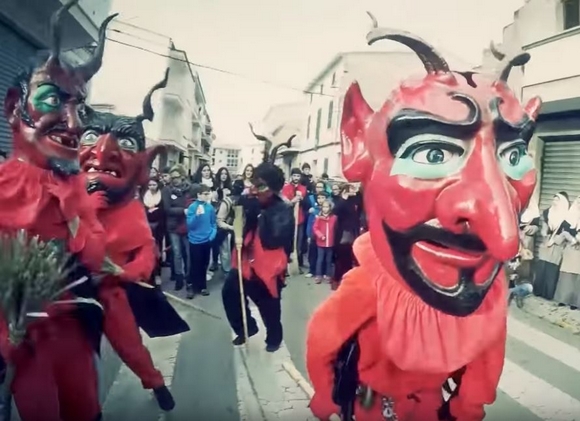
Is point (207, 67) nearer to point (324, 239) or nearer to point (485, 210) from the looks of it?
point (324, 239)

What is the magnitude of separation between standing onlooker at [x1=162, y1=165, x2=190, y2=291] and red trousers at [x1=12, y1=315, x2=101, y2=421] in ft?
0.93

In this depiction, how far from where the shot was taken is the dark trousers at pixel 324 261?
1.46m

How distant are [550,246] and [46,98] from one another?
1.38 metres

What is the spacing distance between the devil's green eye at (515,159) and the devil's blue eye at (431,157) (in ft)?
0.33

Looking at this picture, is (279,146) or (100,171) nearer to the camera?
(100,171)

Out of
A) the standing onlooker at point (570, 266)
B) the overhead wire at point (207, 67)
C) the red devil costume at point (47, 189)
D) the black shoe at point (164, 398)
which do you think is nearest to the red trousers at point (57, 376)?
the red devil costume at point (47, 189)

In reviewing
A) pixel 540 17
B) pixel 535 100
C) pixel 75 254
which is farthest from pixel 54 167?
pixel 540 17

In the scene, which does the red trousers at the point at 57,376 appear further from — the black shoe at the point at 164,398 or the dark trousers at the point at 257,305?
the dark trousers at the point at 257,305

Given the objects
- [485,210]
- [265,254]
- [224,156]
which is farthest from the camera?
[265,254]

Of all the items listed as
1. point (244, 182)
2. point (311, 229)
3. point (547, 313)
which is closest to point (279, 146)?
point (244, 182)

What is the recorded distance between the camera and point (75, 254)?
1350 millimetres

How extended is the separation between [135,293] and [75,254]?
19 centimetres

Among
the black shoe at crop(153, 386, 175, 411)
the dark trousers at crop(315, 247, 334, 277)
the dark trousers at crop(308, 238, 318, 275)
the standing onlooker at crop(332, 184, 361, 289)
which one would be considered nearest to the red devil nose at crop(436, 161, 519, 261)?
the standing onlooker at crop(332, 184, 361, 289)

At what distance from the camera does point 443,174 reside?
1.18 metres
